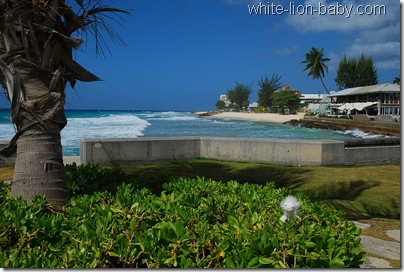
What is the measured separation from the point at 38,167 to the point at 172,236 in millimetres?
1787

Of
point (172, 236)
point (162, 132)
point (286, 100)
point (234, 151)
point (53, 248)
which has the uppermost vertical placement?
point (286, 100)

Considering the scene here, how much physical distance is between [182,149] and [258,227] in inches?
338

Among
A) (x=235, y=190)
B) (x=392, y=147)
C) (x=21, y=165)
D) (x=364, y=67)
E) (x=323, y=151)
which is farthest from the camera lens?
(x=364, y=67)

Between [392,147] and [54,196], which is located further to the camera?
[392,147]

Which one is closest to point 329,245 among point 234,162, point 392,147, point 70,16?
point 70,16

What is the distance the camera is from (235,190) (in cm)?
452

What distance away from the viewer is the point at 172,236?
2.81 meters

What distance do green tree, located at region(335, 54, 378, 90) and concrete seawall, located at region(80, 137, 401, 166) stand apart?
65913 millimetres

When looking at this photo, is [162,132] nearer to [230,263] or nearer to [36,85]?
[36,85]

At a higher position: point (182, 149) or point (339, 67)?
point (339, 67)

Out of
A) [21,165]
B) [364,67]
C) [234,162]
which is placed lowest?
[234,162]

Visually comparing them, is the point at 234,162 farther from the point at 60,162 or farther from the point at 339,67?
the point at 339,67

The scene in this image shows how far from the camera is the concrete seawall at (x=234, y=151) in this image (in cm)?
1077

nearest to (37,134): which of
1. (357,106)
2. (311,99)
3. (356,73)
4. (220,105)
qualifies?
(357,106)
